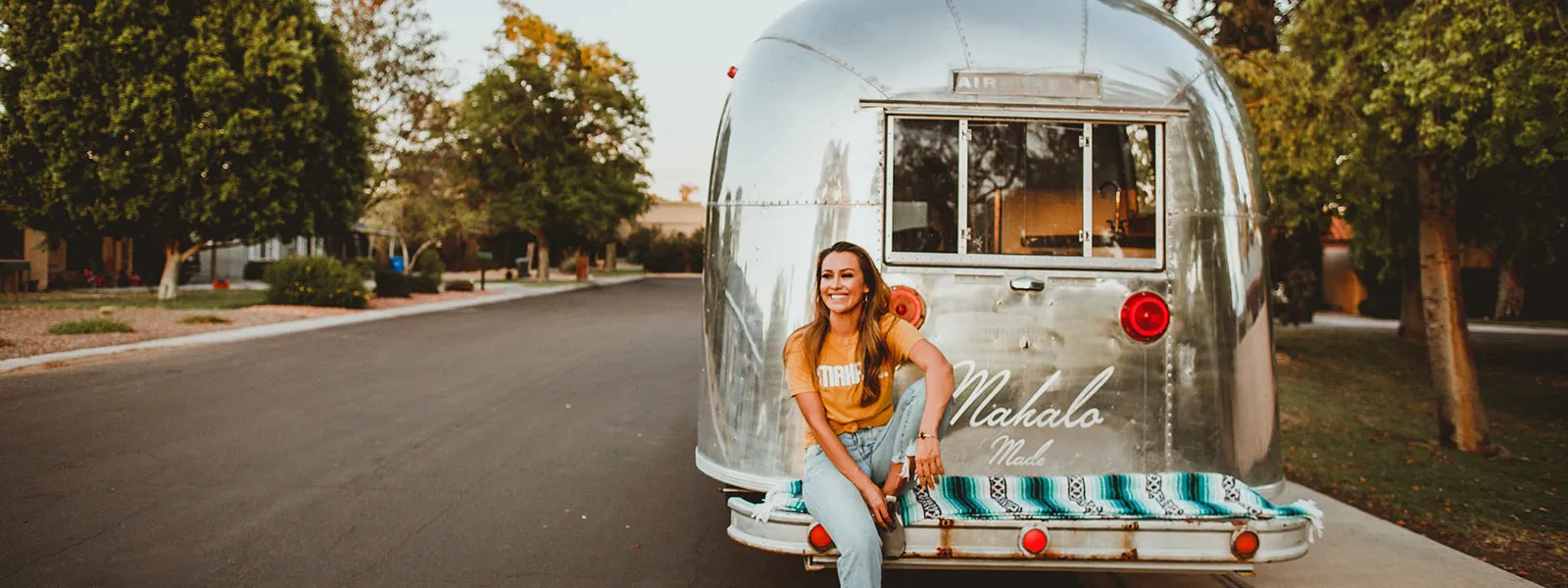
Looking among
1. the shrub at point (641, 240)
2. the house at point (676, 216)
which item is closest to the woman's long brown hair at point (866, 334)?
the shrub at point (641, 240)

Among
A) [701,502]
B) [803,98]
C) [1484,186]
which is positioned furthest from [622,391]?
[1484,186]

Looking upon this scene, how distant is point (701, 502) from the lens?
5.83 meters

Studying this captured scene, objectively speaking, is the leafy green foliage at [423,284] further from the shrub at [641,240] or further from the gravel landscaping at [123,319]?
the shrub at [641,240]

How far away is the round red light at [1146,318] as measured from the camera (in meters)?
3.75

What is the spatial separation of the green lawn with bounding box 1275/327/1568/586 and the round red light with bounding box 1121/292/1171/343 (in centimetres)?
268

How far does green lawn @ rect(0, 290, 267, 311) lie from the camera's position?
62.8 ft

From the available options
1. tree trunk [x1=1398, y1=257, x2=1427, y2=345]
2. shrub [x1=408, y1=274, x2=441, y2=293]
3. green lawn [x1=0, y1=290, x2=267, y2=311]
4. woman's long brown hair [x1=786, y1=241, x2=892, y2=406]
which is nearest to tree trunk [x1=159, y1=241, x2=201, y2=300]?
green lawn [x1=0, y1=290, x2=267, y2=311]

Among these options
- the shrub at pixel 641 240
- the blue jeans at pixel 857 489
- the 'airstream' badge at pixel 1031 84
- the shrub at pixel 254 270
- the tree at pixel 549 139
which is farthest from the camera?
the shrub at pixel 641 240

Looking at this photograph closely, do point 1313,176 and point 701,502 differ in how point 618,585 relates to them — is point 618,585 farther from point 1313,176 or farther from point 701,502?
point 1313,176

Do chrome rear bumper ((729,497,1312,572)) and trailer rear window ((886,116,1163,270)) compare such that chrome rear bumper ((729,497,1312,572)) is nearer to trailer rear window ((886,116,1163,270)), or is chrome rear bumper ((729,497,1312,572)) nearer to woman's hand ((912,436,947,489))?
woman's hand ((912,436,947,489))

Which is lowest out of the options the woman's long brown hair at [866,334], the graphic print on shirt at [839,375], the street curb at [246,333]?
the street curb at [246,333]

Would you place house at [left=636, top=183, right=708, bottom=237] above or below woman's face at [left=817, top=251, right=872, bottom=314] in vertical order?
above

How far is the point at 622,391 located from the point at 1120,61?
290 inches

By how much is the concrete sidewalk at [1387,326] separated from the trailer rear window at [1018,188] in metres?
20.5
